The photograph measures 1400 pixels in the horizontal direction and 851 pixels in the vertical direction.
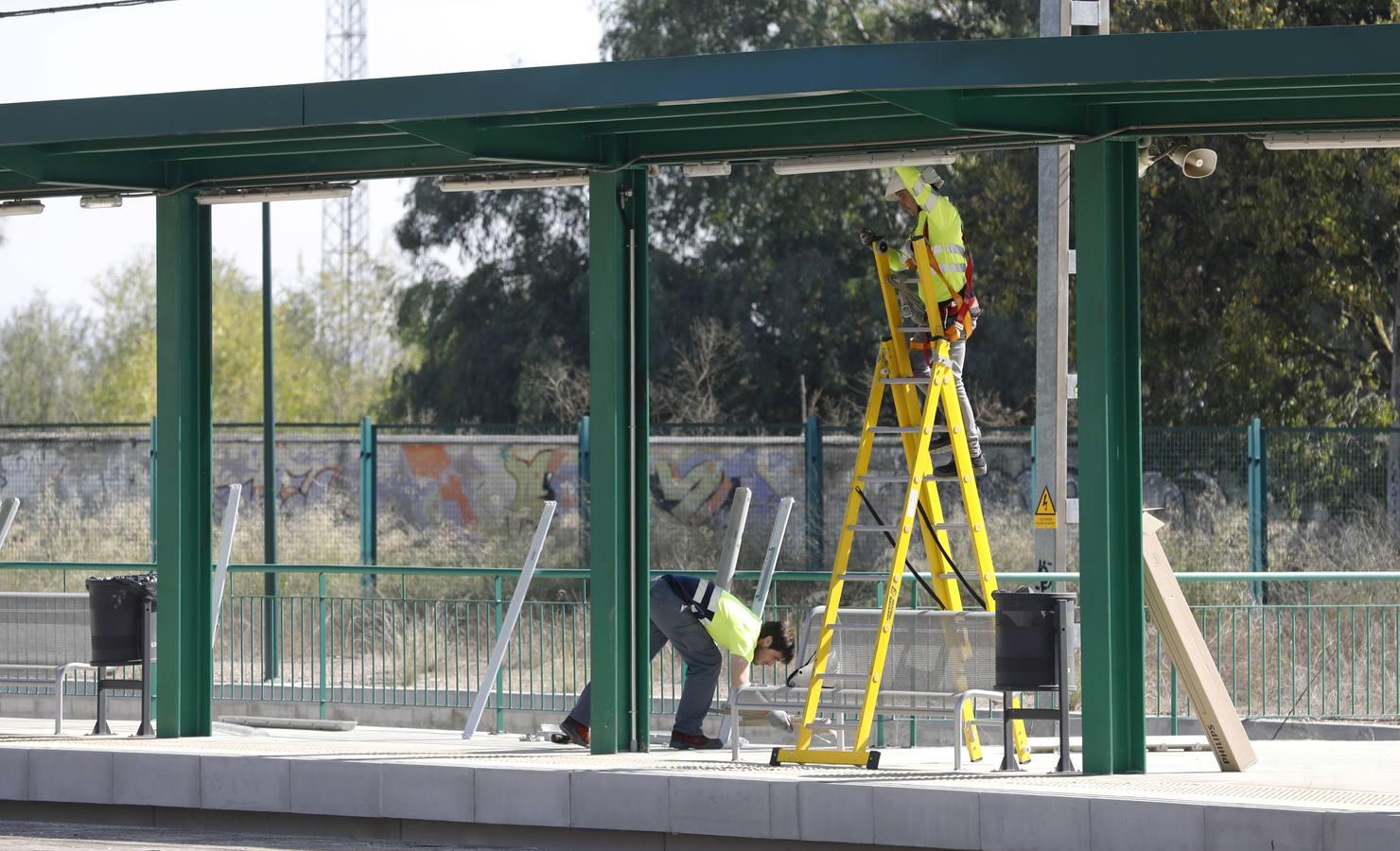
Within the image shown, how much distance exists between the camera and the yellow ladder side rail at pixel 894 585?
10.3 m

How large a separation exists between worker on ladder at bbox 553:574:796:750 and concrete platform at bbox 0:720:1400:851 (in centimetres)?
37

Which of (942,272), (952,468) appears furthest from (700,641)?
(942,272)

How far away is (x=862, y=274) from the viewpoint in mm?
35875

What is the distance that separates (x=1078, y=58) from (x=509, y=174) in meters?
3.88

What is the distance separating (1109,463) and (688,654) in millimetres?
2985

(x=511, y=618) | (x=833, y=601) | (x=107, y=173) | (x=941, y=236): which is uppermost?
(x=107, y=173)

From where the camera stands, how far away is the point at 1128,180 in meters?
10.3

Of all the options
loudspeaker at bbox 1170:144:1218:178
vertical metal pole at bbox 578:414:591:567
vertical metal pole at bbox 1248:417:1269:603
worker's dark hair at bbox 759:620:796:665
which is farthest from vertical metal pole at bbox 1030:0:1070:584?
vertical metal pole at bbox 578:414:591:567

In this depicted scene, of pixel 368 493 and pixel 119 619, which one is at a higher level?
pixel 368 493

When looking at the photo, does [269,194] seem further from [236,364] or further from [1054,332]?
[236,364]

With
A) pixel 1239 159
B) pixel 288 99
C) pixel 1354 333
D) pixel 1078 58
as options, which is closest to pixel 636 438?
pixel 288 99

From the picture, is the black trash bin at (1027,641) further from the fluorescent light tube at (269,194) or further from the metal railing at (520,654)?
the fluorescent light tube at (269,194)

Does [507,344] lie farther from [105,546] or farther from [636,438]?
[636,438]

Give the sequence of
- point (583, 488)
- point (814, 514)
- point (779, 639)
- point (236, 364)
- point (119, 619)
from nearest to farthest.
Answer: point (779, 639)
point (119, 619)
point (814, 514)
point (583, 488)
point (236, 364)
